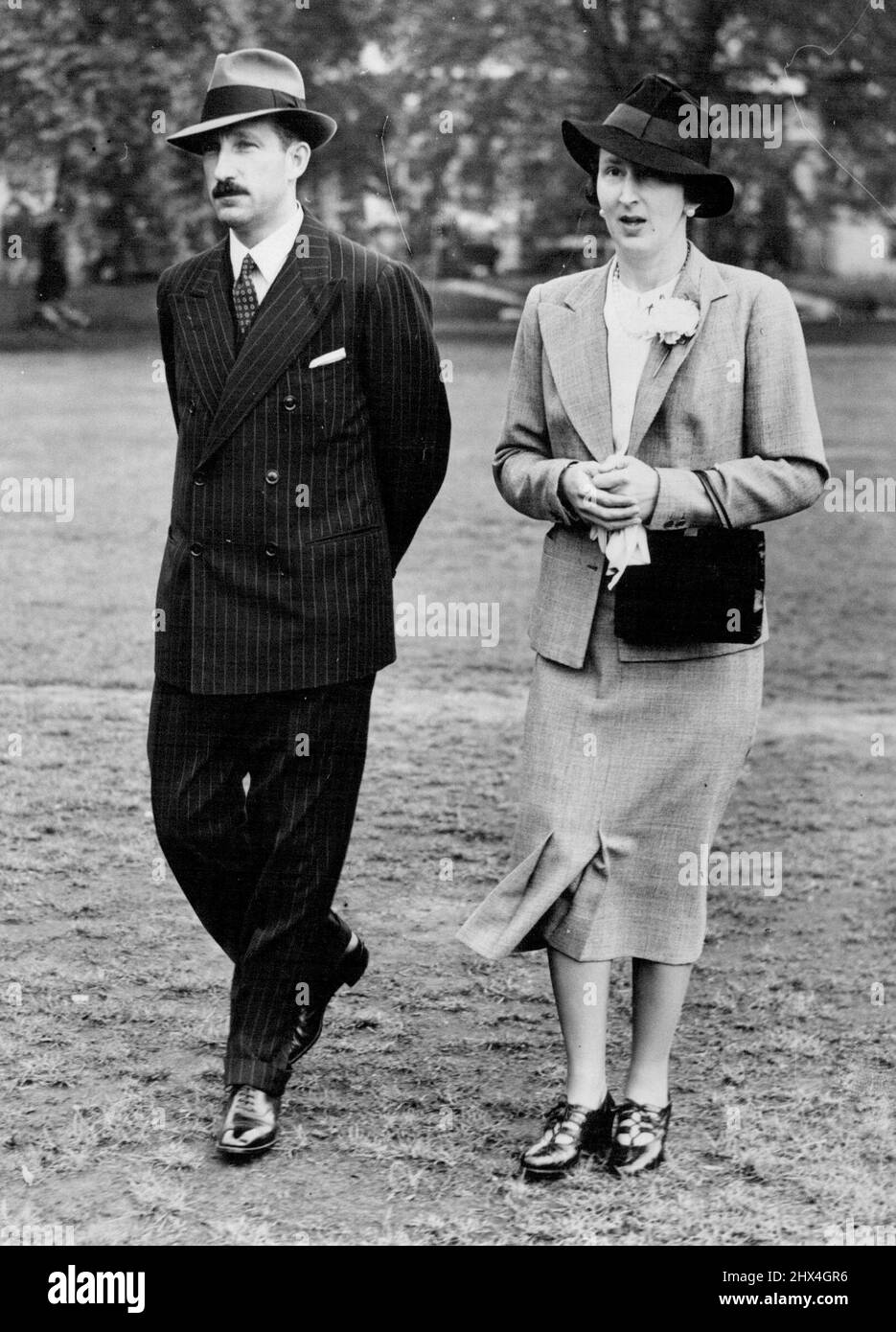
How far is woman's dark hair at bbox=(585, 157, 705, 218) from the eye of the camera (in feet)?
11.1

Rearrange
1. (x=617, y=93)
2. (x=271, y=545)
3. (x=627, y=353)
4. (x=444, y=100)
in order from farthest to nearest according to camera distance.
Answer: (x=444, y=100) → (x=617, y=93) → (x=271, y=545) → (x=627, y=353)

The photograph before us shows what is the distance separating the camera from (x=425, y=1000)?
14.9 feet

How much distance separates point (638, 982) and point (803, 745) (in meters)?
3.88

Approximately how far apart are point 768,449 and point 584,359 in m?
0.40

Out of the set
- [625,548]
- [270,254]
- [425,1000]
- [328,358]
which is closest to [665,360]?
[625,548]

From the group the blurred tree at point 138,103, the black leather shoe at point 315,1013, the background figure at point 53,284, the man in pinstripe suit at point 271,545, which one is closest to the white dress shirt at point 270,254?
the man in pinstripe suit at point 271,545

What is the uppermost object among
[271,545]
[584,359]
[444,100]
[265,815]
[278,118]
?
[444,100]

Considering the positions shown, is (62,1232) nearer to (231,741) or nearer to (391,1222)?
(391,1222)

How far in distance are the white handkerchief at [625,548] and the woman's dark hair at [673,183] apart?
2.12ft

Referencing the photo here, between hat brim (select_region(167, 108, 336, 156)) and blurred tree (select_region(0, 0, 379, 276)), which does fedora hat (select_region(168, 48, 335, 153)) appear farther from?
blurred tree (select_region(0, 0, 379, 276))

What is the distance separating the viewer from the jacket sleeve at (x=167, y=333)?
3.78 m

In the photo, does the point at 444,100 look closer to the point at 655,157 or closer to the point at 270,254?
the point at 270,254

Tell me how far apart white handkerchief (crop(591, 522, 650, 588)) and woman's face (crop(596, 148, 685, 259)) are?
0.53 m

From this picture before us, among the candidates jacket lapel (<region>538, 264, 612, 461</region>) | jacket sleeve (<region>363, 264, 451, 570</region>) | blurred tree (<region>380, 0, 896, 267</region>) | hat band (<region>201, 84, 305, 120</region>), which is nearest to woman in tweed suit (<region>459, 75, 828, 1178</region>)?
jacket lapel (<region>538, 264, 612, 461</region>)
